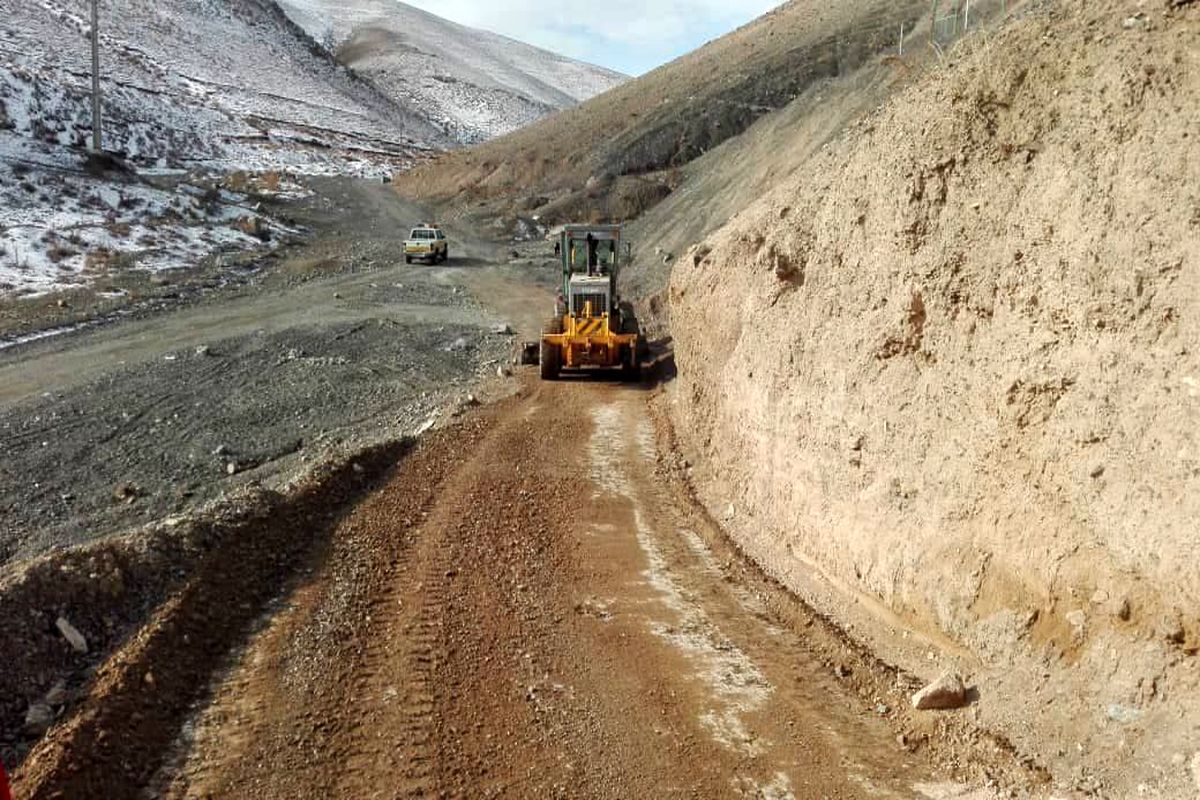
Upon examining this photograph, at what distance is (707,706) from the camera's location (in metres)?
6.97

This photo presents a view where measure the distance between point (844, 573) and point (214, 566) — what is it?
6.17m

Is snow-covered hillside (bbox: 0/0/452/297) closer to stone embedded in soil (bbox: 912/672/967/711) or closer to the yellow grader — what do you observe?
the yellow grader

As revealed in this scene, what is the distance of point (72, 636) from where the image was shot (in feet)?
24.5

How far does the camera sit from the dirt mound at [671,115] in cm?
4922

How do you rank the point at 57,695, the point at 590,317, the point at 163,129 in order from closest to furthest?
the point at 57,695
the point at 590,317
the point at 163,129

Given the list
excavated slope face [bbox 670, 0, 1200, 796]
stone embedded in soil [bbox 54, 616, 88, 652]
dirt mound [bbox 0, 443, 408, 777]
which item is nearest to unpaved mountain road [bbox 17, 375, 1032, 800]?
dirt mound [bbox 0, 443, 408, 777]

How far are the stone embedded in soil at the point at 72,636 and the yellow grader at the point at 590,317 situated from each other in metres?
13.1

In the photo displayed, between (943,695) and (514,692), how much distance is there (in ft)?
10.5

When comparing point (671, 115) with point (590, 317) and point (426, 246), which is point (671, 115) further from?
point (590, 317)

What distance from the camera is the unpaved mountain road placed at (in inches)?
236

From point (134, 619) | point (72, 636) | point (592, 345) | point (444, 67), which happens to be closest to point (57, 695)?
point (72, 636)

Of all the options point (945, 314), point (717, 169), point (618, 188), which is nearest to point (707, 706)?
point (945, 314)

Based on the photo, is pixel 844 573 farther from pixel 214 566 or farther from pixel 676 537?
pixel 214 566

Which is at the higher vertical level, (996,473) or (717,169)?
(717,169)
